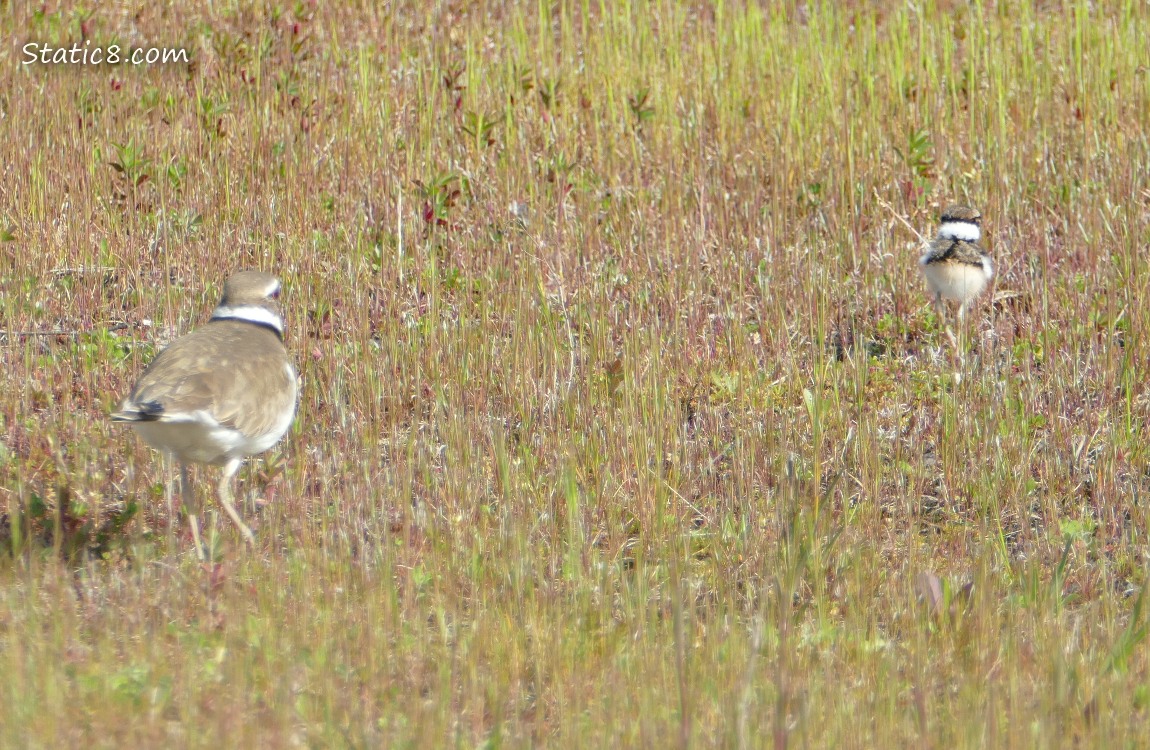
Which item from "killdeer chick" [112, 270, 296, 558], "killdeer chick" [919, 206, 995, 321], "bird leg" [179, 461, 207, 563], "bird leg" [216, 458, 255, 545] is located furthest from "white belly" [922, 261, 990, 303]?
"bird leg" [179, 461, 207, 563]

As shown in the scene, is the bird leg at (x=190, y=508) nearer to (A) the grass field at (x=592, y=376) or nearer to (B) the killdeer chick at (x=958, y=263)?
(A) the grass field at (x=592, y=376)

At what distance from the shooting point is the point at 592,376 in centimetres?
661

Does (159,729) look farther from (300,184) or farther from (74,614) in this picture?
(300,184)

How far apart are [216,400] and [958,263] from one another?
4.06m

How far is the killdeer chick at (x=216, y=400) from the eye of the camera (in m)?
4.69

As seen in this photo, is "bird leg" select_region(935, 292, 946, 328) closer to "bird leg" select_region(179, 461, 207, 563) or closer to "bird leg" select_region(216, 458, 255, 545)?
"bird leg" select_region(216, 458, 255, 545)

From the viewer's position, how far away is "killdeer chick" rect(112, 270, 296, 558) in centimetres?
469

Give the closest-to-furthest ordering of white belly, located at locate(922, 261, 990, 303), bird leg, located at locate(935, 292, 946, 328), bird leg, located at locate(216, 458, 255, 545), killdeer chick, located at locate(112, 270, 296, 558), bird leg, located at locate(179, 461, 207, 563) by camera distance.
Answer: killdeer chick, located at locate(112, 270, 296, 558) → bird leg, located at locate(179, 461, 207, 563) → bird leg, located at locate(216, 458, 255, 545) → white belly, located at locate(922, 261, 990, 303) → bird leg, located at locate(935, 292, 946, 328)

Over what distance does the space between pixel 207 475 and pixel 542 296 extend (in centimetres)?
204

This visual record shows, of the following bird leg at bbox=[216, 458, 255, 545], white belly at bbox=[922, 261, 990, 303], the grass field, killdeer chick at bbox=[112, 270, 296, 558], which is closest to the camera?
the grass field

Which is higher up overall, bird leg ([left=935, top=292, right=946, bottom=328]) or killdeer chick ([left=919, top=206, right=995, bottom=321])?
killdeer chick ([left=919, top=206, right=995, bottom=321])

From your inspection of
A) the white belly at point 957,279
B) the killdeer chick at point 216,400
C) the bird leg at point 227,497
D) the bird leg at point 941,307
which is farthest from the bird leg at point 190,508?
the bird leg at point 941,307

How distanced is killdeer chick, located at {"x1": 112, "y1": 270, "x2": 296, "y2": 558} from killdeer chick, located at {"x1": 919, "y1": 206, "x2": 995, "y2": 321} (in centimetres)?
359

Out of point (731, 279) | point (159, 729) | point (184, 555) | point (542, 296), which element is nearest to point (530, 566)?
point (184, 555)
